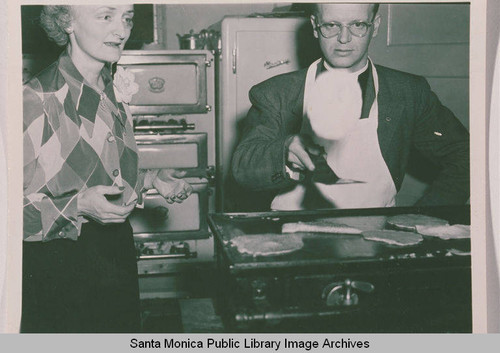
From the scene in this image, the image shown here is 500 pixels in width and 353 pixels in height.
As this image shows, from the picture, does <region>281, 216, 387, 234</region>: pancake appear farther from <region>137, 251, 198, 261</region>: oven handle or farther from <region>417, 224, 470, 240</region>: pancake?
<region>137, 251, 198, 261</region>: oven handle

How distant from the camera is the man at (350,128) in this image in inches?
58.8

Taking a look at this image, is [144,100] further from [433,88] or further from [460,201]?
[460,201]

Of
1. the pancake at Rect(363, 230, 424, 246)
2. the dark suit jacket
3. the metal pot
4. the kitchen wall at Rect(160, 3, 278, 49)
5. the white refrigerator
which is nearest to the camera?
the pancake at Rect(363, 230, 424, 246)

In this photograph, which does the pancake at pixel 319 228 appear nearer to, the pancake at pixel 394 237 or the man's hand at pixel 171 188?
the pancake at pixel 394 237

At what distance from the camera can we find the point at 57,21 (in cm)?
124

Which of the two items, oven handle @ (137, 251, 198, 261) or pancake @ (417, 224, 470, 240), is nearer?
pancake @ (417, 224, 470, 240)

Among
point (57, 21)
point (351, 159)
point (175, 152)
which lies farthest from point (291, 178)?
point (175, 152)

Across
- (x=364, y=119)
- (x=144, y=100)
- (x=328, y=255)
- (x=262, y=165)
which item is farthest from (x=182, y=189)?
(x=144, y=100)

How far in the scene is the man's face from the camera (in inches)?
55.4

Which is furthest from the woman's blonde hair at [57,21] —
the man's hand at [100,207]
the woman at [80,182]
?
the man's hand at [100,207]

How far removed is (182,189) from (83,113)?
31cm

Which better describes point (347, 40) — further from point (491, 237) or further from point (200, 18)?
point (200, 18)

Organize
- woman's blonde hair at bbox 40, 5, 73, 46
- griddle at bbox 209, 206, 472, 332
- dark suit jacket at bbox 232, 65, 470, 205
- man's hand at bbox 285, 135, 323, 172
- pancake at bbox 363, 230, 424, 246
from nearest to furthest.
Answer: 1. griddle at bbox 209, 206, 472, 332
2. pancake at bbox 363, 230, 424, 246
3. woman's blonde hair at bbox 40, 5, 73, 46
4. man's hand at bbox 285, 135, 323, 172
5. dark suit jacket at bbox 232, 65, 470, 205

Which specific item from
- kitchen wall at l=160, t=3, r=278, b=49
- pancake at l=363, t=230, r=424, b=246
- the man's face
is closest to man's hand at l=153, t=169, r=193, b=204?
pancake at l=363, t=230, r=424, b=246
